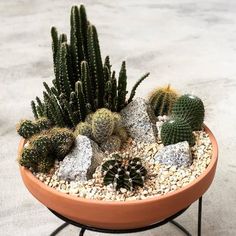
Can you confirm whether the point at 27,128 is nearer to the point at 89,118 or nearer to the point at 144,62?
the point at 89,118

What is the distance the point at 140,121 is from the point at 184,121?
0.46ft

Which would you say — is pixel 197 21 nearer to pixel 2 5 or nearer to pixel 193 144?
pixel 2 5

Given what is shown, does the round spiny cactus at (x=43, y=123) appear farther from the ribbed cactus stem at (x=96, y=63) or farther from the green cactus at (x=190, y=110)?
the green cactus at (x=190, y=110)

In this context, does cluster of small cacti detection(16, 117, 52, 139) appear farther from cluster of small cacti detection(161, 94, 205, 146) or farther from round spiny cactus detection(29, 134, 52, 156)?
cluster of small cacti detection(161, 94, 205, 146)

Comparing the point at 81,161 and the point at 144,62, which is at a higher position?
the point at 81,161

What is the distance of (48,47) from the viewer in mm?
3447

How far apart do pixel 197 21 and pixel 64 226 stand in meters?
2.57

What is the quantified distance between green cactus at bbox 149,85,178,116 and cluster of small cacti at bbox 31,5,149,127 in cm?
11

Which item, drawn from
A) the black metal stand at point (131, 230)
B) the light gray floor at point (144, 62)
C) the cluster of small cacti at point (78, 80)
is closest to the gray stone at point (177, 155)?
the black metal stand at point (131, 230)

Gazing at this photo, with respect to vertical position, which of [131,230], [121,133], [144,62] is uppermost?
[121,133]

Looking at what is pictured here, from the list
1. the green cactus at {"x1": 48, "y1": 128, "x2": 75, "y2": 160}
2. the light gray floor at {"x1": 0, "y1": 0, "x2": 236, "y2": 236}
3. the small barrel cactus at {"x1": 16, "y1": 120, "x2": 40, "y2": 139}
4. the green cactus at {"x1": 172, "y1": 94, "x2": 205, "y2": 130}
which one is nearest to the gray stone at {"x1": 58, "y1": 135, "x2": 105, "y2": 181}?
the green cactus at {"x1": 48, "y1": 128, "x2": 75, "y2": 160}

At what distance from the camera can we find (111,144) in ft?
4.55

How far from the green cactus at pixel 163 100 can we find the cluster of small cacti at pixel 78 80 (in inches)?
4.5

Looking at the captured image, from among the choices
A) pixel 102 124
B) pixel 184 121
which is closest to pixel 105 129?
pixel 102 124
